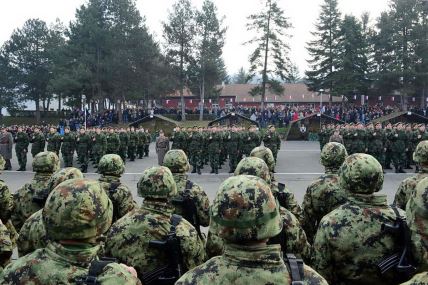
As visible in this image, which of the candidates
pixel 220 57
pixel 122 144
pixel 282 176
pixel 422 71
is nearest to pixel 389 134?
pixel 282 176

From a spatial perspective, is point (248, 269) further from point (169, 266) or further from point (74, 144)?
point (74, 144)

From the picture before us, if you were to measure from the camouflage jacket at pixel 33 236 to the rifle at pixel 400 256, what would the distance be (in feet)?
9.21

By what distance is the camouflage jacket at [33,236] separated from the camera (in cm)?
403

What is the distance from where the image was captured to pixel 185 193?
5.96 metres

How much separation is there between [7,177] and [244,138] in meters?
9.02

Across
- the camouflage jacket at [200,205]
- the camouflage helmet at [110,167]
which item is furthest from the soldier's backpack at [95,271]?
the camouflage helmet at [110,167]

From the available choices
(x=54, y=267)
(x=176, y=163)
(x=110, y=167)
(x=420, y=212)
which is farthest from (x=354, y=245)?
(x=110, y=167)

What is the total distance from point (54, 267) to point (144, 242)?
1365 mm

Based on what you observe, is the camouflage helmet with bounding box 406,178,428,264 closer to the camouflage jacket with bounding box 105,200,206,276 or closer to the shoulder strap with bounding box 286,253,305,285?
the shoulder strap with bounding box 286,253,305,285

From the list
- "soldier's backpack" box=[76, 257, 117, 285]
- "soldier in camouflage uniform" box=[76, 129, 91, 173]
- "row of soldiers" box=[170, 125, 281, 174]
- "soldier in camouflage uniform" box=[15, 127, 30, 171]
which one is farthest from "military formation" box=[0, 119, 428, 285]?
"soldier in camouflage uniform" box=[15, 127, 30, 171]

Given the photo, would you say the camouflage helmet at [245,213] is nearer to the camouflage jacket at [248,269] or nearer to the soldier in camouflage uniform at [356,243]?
the camouflage jacket at [248,269]

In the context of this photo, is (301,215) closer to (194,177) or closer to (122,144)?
(194,177)

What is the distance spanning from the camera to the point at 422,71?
44875 millimetres

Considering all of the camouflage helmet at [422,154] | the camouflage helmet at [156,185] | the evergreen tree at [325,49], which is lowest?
the camouflage helmet at [156,185]
